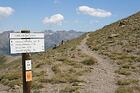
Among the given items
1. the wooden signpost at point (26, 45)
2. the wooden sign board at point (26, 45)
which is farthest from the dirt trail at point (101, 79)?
the wooden sign board at point (26, 45)

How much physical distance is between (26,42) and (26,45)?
0.12 metres

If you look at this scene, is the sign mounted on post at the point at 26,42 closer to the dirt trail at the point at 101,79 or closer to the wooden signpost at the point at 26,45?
the wooden signpost at the point at 26,45

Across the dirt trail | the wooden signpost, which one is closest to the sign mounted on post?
the wooden signpost

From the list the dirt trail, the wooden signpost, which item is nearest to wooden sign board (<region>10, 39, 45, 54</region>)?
the wooden signpost

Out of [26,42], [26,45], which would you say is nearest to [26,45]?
[26,45]

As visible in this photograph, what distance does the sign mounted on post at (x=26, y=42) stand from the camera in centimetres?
1188

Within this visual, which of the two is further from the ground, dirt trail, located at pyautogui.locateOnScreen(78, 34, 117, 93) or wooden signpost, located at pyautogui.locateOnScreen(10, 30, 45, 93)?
wooden signpost, located at pyautogui.locateOnScreen(10, 30, 45, 93)

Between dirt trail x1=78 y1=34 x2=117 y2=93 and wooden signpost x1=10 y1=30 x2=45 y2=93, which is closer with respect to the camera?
wooden signpost x1=10 y1=30 x2=45 y2=93

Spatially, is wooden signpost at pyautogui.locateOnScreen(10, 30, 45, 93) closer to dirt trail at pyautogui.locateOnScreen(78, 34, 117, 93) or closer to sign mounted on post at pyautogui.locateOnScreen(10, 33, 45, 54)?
sign mounted on post at pyautogui.locateOnScreen(10, 33, 45, 54)

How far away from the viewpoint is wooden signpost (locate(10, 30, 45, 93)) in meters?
11.9

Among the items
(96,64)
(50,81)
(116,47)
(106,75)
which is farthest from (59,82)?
(116,47)

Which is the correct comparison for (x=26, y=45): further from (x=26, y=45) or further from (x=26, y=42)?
(x=26, y=42)

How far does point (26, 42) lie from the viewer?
1220 centimetres

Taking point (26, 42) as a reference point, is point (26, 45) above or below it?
below
